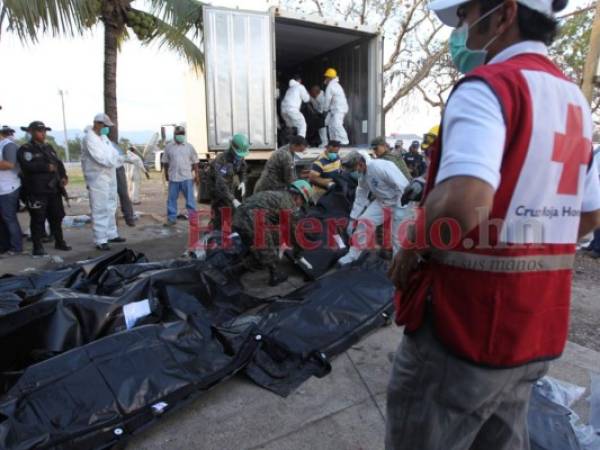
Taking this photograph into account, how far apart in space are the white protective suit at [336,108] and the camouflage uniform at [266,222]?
347cm

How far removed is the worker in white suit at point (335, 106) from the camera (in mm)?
7055

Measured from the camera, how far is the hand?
3.27 ft

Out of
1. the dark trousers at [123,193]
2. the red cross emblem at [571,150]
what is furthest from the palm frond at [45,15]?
the red cross emblem at [571,150]

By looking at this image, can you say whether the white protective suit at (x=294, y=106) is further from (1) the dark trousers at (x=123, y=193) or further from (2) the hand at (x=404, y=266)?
(2) the hand at (x=404, y=266)

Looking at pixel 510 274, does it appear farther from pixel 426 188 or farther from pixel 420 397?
pixel 420 397

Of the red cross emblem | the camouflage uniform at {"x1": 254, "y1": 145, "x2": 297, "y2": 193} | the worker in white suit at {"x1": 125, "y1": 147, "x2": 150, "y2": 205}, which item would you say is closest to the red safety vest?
the red cross emblem

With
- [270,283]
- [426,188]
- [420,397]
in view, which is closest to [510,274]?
[426,188]

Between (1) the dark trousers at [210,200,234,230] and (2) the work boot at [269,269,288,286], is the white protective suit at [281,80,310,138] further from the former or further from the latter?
(2) the work boot at [269,269,288,286]

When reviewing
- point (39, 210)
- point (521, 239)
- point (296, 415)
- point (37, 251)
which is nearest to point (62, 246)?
point (37, 251)

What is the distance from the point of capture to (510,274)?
A: 34.8 inches

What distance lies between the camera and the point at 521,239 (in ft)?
2.90

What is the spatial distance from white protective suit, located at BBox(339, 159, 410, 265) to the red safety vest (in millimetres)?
3383

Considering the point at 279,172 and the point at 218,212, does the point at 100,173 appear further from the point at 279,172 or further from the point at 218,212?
the point at 279,172

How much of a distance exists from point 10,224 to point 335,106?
5.15 meters
